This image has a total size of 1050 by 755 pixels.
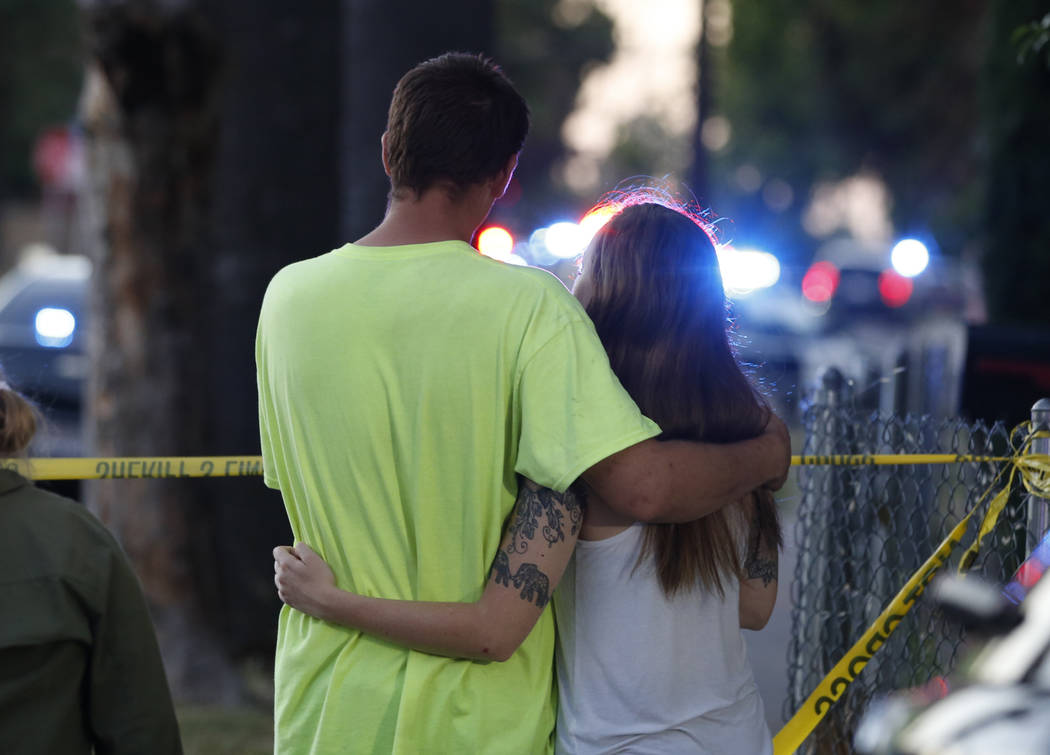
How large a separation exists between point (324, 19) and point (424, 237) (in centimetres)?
594

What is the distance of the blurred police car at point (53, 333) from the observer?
31.4ft

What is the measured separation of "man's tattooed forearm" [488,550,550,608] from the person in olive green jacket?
713 mm

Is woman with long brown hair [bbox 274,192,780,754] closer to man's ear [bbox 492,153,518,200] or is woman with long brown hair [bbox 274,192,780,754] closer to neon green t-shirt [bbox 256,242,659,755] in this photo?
neon green t-shirt [bbox 256,242,659,755]

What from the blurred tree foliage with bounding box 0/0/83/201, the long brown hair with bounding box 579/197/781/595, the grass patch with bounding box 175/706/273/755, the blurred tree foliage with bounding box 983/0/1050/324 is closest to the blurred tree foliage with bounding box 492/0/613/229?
the blurred tree foliage with bounding box 0/0/83/201

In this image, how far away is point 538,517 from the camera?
2092mm

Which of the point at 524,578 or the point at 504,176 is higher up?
the point at 504,176

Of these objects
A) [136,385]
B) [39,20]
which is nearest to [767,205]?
[39,20]

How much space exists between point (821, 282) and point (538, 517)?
23.3 m

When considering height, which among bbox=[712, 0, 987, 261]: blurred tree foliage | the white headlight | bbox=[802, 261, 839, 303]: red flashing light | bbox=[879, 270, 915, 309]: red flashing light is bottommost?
bbox=[802, 261, 839, 303]: red flashing light

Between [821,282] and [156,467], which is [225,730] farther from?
[821,282]

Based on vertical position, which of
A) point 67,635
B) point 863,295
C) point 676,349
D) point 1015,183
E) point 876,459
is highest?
point 1015,183

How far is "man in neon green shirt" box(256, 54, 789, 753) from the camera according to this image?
2033 mm

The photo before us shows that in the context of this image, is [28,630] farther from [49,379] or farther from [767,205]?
[767,205]

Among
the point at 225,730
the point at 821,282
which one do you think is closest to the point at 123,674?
the point at 225,730
